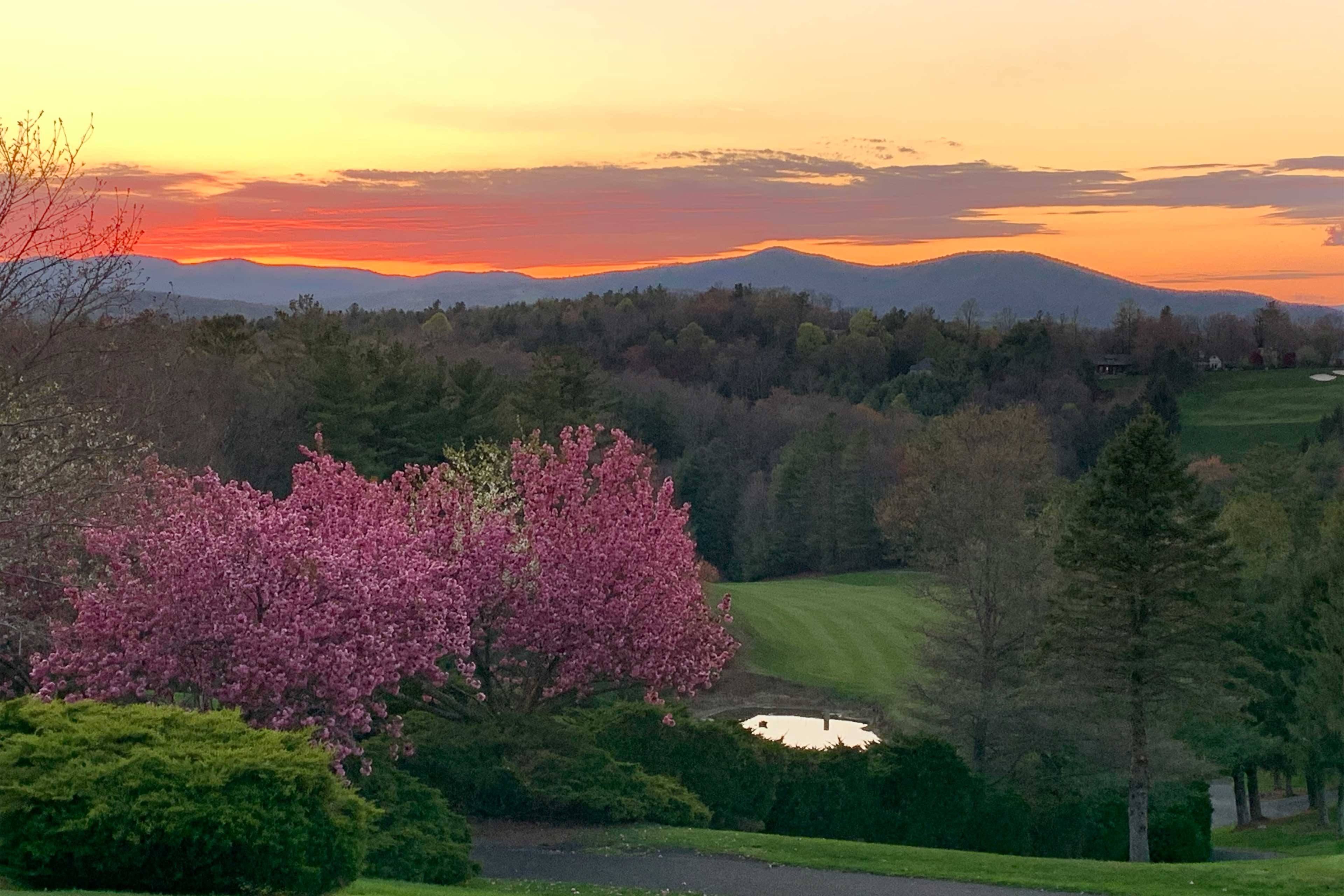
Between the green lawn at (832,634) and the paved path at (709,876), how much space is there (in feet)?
93.9

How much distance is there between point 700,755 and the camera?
72.7 ft

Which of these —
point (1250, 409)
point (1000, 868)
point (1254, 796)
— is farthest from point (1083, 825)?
point (1250, 409)

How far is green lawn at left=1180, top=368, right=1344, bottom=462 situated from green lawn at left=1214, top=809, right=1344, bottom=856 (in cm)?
A: 6657

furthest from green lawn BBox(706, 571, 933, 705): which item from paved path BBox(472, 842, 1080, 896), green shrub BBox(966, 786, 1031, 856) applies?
paved path BBox(472, 842, 1080, 896)

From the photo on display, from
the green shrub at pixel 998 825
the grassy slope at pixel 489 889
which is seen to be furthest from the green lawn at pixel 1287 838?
the grassy slope at pixel 489 889

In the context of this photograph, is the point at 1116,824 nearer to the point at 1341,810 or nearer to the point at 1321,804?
the point at 1341,810

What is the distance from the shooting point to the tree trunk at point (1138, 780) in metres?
27.4

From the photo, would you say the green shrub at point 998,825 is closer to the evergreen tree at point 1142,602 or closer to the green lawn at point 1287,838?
the evergreen tree at point 1142,602

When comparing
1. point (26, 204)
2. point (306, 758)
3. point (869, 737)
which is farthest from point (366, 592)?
point (869, 737)

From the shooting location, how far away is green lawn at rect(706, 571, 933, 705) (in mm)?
52875

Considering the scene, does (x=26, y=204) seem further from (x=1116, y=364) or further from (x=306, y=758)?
(x=1116, y=364)

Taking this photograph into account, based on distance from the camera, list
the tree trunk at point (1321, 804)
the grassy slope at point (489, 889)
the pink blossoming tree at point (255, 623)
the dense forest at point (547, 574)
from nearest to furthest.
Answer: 1. the grassy slope at point (489, 889)
2. the pink blossoming tree at point (255, 623)
3. the dense forest at point (547, 574)
4. the tree trunk at point (1321, 804)

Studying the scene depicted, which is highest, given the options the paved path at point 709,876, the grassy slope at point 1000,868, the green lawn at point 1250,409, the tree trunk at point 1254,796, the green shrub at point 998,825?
the paved path at point 709,876

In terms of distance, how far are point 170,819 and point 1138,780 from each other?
2186cm
